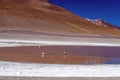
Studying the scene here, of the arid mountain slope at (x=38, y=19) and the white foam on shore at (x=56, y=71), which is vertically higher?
the arid mountain slope at (x=38, y=19)

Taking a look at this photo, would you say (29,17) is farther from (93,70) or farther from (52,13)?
(93,70)

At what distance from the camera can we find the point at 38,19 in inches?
3654

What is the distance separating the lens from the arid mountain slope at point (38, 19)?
83438 mm

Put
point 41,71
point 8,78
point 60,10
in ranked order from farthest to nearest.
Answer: point 60,10
point 41,71
point 8,78

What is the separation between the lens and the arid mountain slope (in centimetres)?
8344

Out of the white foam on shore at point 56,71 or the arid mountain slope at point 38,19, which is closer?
the white foam on shore at point 56,71

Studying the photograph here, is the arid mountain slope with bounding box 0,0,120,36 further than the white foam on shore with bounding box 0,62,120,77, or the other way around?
the arid mountain slope with bounding box 0,0,120,36

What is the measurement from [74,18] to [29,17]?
23.9 meters

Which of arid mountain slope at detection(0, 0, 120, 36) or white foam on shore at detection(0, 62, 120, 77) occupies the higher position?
arid mountain slope at detection(0, 0, 120, 36)

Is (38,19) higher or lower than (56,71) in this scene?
higher

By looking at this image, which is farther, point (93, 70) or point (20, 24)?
point (20, 24)

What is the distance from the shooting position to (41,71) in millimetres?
13758

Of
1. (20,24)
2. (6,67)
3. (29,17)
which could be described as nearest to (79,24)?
(29,17)

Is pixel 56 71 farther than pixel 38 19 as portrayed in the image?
No
